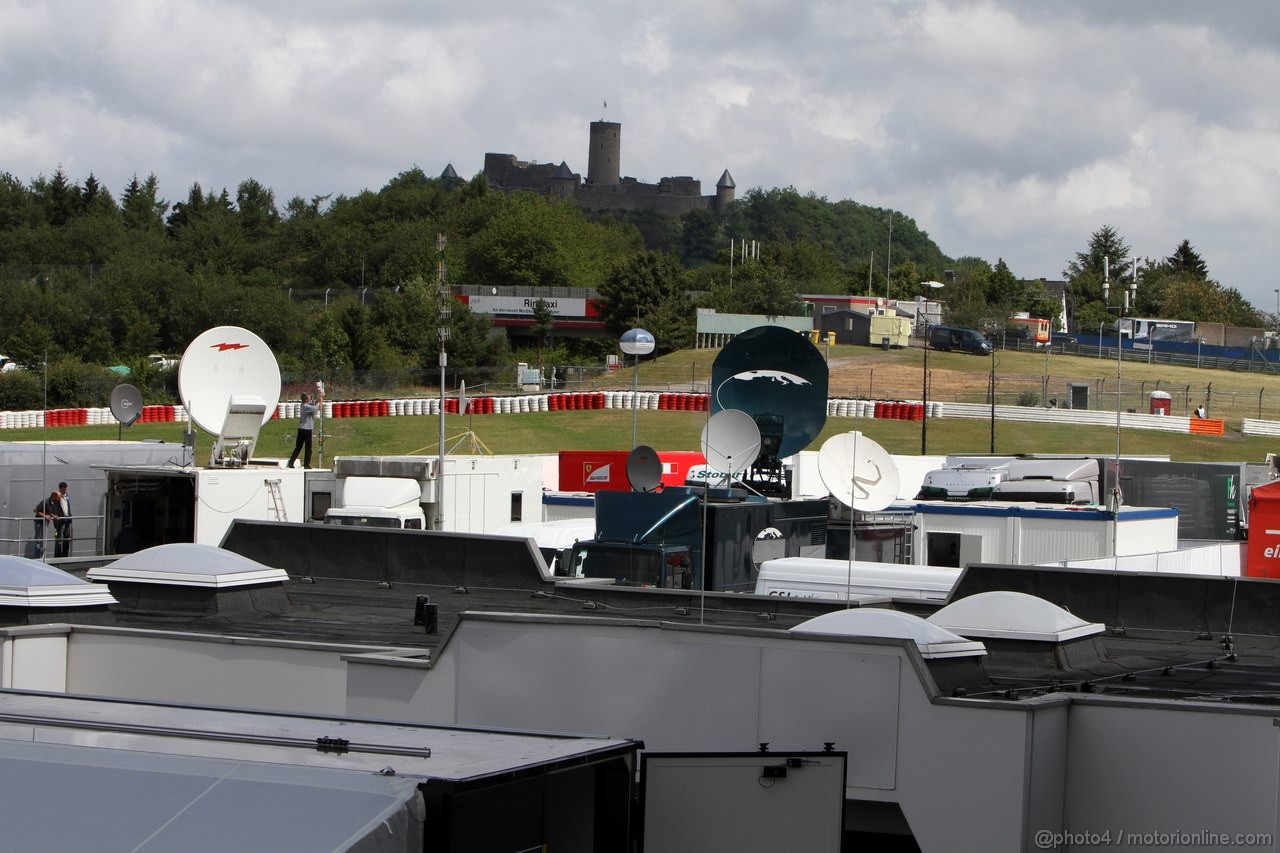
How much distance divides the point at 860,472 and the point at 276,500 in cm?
1252

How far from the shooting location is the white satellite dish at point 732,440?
1121 inches

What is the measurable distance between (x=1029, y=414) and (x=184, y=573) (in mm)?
65468

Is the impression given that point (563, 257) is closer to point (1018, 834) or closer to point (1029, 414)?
point (1029, 414)

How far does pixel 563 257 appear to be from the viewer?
147875 mm

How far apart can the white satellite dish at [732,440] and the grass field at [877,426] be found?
34.6 meters

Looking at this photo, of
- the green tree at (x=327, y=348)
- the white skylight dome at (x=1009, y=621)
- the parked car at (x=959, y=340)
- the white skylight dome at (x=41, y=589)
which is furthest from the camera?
the parked car at (x=959, y=340)

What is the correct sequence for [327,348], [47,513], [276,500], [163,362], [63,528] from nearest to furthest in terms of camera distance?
[276,500]
[47,513]
[63,528]
[163,362]
[327,348]

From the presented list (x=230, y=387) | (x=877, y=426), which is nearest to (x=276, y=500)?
(x=230, y=387)

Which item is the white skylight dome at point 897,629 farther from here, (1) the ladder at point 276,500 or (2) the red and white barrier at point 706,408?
(2) the red and white barrier at point 706,408

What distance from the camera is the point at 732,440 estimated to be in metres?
28.6

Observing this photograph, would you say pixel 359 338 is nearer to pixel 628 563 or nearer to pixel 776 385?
pixel 776 385

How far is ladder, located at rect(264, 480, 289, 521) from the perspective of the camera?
30828 millimetres

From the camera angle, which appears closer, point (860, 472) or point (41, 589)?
point (41, 589)

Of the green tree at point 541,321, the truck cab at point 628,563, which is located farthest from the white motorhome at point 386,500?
the green tree at point 541,321
